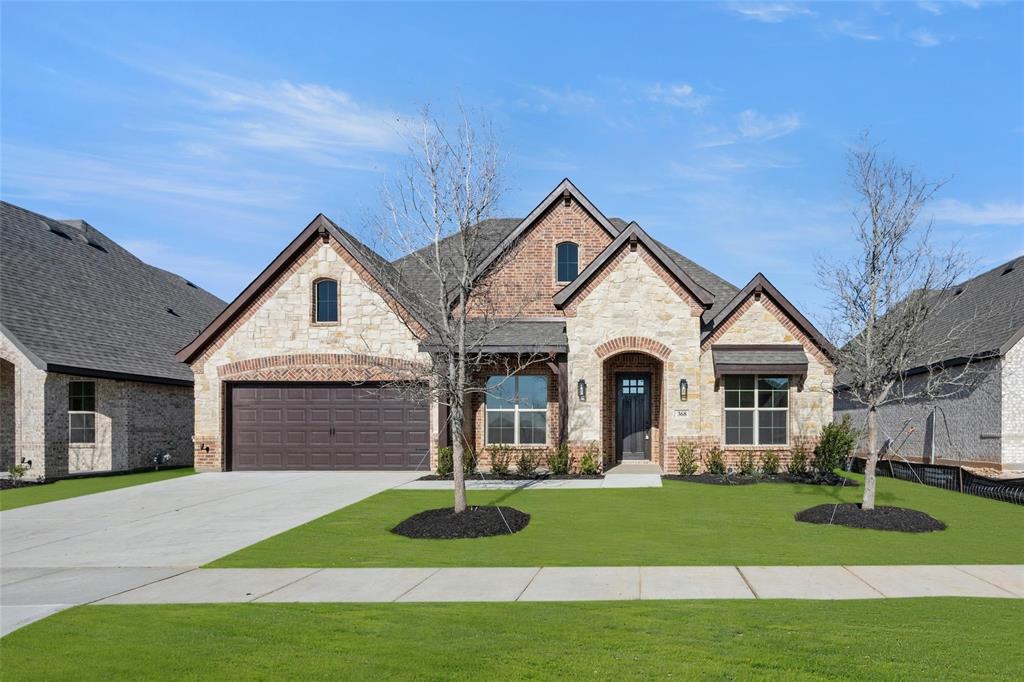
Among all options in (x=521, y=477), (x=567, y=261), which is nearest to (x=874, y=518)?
(x=521, y=477)

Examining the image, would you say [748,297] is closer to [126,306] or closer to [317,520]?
[317,520]

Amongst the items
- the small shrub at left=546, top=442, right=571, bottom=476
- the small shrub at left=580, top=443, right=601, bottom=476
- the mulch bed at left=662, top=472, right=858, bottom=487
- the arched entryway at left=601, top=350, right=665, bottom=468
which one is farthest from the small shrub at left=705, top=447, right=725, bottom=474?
the small shrub at left=546, top=442, right=571, bottom=476

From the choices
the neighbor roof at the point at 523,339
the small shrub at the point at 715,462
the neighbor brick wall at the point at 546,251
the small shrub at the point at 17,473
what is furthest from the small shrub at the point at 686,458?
the small shrub at the point at 17,473

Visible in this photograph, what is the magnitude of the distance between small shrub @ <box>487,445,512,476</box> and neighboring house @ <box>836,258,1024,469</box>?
11.5 metres

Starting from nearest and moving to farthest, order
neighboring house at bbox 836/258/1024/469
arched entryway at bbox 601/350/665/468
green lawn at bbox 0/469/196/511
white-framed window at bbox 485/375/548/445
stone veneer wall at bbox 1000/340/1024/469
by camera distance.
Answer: green lawn at bbox 0/469/196/511 < stone veneer wall at bbox 1000/340/1024/469 < neighboring house at bbox 836/258/1024/469 < white-framed window at bbox 485/375/548/445 < arched entryway at bbox 601/350/665/468

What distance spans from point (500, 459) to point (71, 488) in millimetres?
10991

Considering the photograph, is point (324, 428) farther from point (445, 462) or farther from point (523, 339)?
point (523, 339)

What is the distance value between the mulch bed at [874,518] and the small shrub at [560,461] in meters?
8.05

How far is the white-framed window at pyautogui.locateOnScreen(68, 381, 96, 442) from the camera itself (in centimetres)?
2391

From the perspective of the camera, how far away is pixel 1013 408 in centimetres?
2236

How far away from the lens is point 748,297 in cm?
2252

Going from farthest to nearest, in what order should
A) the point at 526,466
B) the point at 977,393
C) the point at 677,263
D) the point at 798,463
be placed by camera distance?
the point at 677,263 < the point at 977,393 < the point at 798,463 < the point at 526,466

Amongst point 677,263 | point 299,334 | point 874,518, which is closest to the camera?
point 874,518

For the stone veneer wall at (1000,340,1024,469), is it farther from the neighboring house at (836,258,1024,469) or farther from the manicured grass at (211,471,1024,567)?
the manicured grass at (211,471,1024,567)
